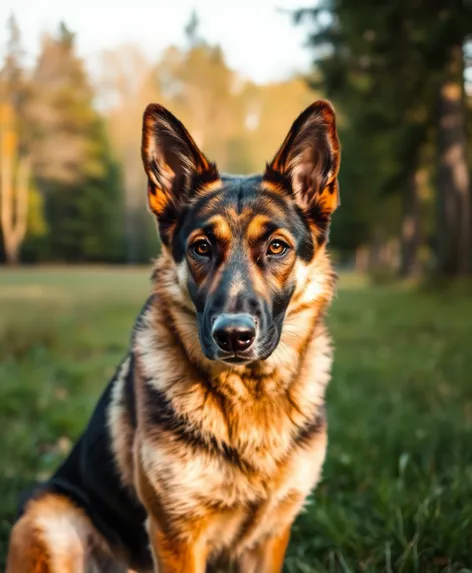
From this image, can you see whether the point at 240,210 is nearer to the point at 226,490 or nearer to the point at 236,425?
the point at 236,425

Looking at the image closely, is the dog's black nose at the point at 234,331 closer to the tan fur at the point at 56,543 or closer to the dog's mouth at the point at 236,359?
the dog's mouth at the point at 236,359

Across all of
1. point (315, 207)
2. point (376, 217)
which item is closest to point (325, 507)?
point (315, 207)

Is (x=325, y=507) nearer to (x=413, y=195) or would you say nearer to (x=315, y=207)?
(x=315, y=207)

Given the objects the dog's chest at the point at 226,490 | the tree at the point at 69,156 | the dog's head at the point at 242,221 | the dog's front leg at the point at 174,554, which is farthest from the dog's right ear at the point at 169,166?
the tree at the point at 69,156

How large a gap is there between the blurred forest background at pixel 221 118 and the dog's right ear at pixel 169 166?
20.6 feet

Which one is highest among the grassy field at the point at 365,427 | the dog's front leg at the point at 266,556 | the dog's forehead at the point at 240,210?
the dog's forehead at the point at 240,210

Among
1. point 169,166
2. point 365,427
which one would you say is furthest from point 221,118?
point 169,166

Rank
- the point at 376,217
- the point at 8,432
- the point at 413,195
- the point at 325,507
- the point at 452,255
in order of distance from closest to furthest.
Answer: the point at 325,507, the point at 8,432, the point at 452,255, the point at 413,195, the point at 376,217

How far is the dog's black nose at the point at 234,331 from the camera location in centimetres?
208

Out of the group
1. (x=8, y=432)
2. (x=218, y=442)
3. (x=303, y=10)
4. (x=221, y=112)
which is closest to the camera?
(x=218, y=442)

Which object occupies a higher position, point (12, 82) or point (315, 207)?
point (12, 82)

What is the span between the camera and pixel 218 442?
2.36 meters

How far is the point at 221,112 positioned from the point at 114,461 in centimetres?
2261

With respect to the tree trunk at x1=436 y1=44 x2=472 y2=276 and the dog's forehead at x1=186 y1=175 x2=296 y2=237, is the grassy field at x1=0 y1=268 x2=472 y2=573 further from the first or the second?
the tree trunk at x1=436 y1=44 x2=472 y2=276
